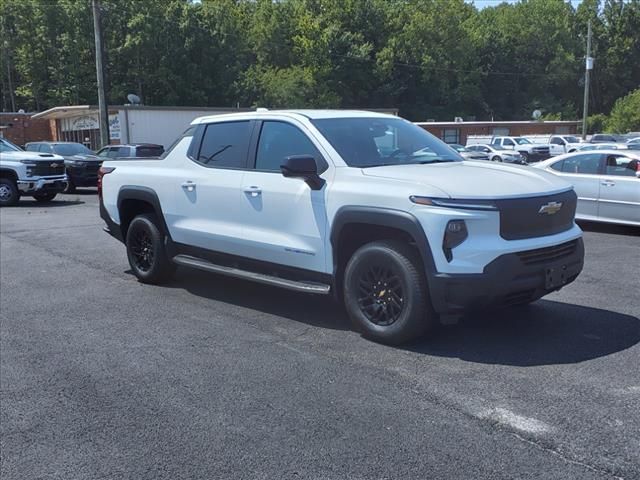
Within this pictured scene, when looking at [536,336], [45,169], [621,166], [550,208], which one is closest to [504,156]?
[621,166]

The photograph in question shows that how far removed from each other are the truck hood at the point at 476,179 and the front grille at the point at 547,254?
0.44m

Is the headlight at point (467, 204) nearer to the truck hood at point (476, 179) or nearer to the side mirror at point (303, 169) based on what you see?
the truck hood at point (476, 179)

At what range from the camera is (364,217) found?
523 cm

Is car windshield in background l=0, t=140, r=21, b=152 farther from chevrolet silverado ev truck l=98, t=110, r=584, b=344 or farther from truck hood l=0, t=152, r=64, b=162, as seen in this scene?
chevrolet silverado ev truck l=98, t=110, r=584, b=344

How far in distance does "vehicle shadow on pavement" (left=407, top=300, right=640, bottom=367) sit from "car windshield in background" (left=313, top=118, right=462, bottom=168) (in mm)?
1567

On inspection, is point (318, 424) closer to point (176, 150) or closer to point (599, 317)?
point (599, 317)

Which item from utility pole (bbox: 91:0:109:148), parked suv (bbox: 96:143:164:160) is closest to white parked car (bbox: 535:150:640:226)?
parked suv (bbox: 96:143:164:160)

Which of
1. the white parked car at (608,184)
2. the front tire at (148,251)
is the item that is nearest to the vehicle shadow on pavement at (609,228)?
the white parked car at (608,184)

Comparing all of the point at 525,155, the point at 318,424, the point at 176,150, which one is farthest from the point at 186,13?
the point at 318,424

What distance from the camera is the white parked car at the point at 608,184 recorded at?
11438mm

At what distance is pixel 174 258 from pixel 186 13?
2185 inches

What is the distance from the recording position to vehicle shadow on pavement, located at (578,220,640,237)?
38.9 feet

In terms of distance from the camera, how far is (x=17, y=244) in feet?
36.8

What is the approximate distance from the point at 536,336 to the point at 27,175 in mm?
15706
